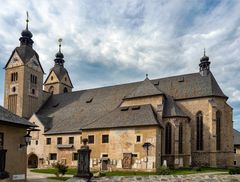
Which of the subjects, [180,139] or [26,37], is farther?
[26,37]

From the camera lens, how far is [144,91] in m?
43.9

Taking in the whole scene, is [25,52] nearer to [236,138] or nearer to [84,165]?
[84,165]

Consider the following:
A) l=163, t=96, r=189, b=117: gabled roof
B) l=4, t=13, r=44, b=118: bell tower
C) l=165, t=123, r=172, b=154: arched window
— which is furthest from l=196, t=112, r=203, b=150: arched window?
l=4, t=13, r=44, b=118: bell tower

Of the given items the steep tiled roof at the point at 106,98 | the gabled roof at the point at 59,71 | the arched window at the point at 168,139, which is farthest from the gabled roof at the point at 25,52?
the arched window at the point at 168,139

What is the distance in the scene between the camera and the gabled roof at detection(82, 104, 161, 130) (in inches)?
1489

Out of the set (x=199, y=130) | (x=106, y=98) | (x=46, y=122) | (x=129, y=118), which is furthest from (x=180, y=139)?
(x=46, y=122)

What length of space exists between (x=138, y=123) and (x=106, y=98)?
13.2 m

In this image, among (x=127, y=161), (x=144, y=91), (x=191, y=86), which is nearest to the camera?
(x=127, y=161)

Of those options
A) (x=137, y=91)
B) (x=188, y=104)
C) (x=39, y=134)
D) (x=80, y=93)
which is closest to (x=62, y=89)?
(x=80, y=93)

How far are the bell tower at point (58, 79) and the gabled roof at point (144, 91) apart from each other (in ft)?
78.5

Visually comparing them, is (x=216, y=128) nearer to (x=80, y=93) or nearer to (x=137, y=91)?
(x=137, y=91)

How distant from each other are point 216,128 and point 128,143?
13.7 meters

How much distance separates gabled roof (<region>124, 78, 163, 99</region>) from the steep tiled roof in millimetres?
1341

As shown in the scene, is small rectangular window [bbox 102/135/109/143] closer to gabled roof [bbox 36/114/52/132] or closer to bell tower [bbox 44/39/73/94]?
gabled roof [bbox 36/114/52/132]
